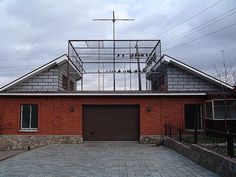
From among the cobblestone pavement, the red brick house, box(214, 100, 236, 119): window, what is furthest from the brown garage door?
the cobblestone pavement

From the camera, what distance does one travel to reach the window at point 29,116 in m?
19.9

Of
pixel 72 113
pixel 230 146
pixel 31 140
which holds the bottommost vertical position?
pixel 31 140

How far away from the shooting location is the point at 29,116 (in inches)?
789

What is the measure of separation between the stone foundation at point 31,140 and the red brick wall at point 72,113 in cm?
25

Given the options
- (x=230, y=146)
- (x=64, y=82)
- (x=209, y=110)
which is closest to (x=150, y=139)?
(x=209, y=110)

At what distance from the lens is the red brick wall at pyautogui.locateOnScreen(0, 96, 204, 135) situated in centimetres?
1972

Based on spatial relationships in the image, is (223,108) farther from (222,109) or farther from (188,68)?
(188,68)

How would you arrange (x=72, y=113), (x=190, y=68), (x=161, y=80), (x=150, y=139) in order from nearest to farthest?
1. (x=150, y=139)
2. (x=72, y=113)
3. (x=190, y=68)
4. (x=161, y=80)

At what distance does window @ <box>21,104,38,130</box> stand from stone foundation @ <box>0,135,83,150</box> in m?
0.72

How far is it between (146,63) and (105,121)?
5.52 meters

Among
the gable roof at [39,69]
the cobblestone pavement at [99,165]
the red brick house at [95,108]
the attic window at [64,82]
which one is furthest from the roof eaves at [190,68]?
the cobblestone pavement at [99,165]

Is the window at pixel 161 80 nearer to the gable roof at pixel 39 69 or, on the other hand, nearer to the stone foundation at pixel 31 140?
the gable roof at pixel 39 69

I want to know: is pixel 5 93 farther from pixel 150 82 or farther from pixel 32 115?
pixel 150 82

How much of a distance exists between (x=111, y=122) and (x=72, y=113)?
2435 millimetres
